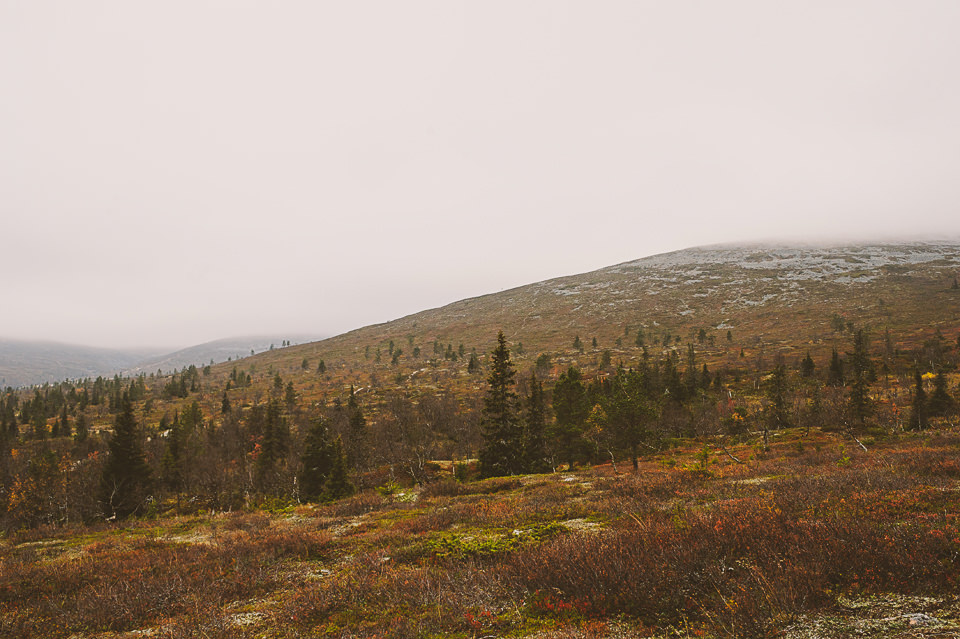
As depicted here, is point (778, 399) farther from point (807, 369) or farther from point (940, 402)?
point (807, 369)

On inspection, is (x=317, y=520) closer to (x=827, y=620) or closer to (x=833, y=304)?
(x=827, y=620)

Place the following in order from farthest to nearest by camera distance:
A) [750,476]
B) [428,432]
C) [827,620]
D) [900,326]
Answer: [900,326] < [428,432] < [750,476] < [827,620]

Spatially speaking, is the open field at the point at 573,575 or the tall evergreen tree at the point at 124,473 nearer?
the open field at the point at 573,575

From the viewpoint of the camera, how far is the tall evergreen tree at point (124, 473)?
139ft

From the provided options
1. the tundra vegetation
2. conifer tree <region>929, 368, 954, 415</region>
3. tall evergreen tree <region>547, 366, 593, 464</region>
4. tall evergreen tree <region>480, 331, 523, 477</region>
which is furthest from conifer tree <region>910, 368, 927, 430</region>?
tall evergreen tree <region>480, 331, 523, 477</region>

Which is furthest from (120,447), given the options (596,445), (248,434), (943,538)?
(943,538)

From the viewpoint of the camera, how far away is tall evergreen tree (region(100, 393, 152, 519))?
42281 mm

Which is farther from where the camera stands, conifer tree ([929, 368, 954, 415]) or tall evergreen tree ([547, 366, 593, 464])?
conifer tree ([929, 368, 954, 415])

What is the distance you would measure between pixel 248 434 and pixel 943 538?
299 feet

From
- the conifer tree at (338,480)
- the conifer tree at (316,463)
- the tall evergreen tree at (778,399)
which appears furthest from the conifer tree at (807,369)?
the conifer tree at (316,463)

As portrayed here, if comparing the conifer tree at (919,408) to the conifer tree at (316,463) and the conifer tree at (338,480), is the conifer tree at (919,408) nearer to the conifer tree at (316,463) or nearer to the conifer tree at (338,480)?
the conifer tree at (338,480)

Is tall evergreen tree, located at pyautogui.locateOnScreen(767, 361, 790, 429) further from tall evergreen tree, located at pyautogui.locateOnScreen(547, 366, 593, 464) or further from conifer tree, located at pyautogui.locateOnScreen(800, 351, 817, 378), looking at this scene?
conifer tree, located at pyautogui.locateOnScreen(800, 351, 817, 378)

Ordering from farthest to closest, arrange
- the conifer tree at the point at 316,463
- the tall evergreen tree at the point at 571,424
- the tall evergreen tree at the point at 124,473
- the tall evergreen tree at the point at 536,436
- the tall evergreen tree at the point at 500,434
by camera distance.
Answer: the tall evergreen tree at the point at 571,424
the tall evergreen tree at the point at 124,473
the conifer tree at the point at 316,463
the tall evergreen tree at the point at 536,436
the tall evergreen tree at the point at 500,434

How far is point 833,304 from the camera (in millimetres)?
163500
